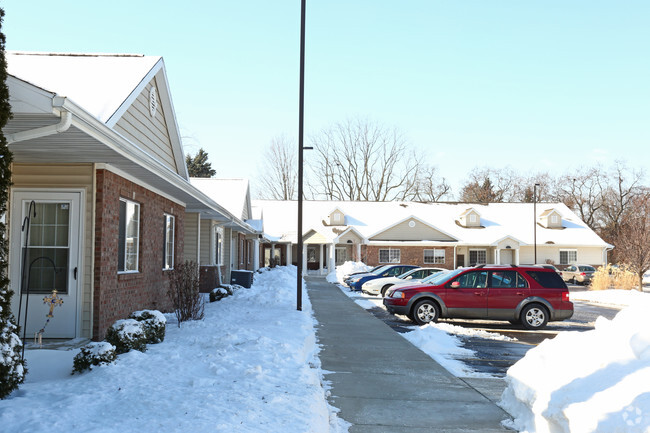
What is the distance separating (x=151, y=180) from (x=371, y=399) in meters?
6.97

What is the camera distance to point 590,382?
5.02 meters

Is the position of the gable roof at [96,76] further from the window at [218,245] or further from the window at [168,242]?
the window at [218,245]

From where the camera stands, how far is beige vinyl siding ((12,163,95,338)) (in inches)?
375

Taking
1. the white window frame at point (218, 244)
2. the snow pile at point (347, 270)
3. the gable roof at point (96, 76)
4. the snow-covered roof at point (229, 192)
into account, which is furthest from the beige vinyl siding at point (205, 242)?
the snow pile at point (347, 270)

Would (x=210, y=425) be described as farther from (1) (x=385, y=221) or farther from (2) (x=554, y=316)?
(1) (x=385, y=221)

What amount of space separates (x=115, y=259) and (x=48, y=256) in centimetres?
113

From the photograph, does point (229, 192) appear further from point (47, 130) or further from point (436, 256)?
point (47, 130)

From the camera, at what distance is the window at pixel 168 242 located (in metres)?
14.9

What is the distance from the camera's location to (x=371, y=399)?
7094 millimetres

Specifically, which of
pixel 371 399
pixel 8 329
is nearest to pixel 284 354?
pixel 371 399

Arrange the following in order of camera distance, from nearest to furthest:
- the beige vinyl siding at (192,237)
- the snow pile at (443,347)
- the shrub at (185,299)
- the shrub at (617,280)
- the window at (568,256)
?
the snow pile at (443,347), the shrub at (185,299), the beige vinyl siding at (192,237), the shrub at (617,280), the window at (568,256)

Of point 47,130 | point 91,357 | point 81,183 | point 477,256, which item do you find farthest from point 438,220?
point 47,130

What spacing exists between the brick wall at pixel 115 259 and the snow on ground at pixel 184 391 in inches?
51.0

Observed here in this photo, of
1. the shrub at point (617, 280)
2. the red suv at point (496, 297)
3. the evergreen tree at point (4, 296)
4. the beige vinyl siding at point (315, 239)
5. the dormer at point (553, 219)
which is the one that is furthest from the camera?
the dormer at point (553, 219)
